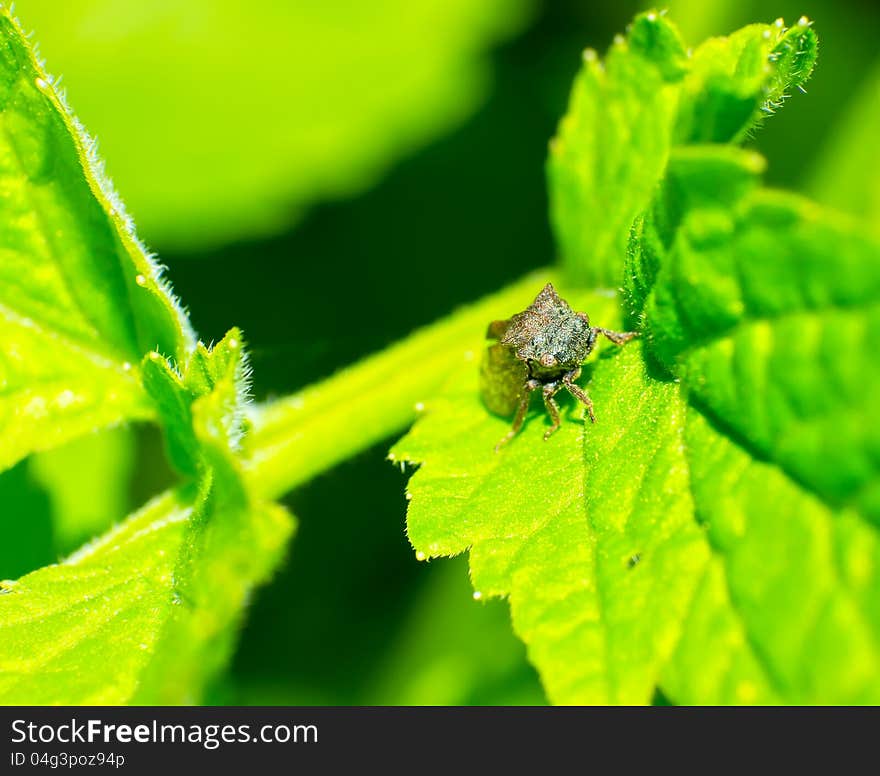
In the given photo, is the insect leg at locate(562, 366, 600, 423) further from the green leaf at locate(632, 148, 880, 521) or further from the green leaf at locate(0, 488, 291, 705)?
the green leaf at locate(0, 488, 291, 705)

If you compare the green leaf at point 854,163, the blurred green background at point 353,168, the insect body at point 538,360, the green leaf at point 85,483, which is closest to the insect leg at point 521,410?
the insect body at point 538,360

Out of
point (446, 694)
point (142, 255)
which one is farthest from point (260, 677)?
point (142, 255)

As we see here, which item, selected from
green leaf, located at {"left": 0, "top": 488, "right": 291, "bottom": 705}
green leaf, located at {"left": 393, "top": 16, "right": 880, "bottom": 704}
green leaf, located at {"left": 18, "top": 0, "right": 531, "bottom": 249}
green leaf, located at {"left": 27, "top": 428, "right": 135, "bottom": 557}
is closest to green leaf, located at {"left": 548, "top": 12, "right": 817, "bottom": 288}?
green leaf, located at {"left": 393, "top": 16, "right": 880, "bottom": 704}

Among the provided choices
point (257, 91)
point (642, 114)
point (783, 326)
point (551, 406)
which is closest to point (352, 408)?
point (551, 406)

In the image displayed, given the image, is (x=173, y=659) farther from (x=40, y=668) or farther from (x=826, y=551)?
(x=826, y=551)

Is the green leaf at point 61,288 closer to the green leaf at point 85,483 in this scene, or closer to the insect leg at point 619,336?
the green leaf at point 85,483

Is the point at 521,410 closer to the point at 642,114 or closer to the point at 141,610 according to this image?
the point at 642,114
